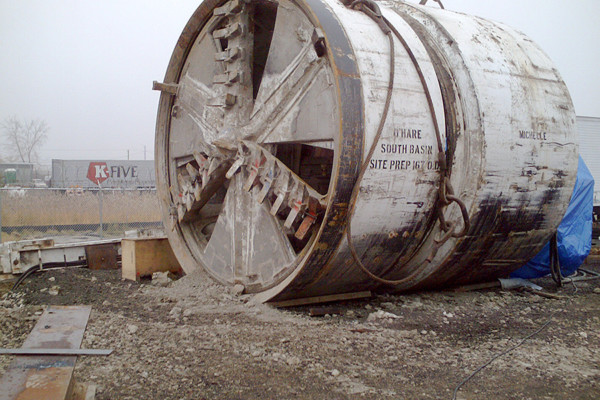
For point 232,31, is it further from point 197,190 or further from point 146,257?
point 146,257

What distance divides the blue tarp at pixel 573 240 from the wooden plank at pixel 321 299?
1919 millimetres

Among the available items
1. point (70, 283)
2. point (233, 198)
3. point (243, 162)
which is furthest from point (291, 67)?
point (70, 283)

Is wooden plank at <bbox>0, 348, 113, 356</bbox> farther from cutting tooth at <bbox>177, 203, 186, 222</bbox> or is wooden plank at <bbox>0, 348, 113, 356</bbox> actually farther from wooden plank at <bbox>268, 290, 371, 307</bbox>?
cutting tooth at <bbox>177, 203, 186, 222</bbox>

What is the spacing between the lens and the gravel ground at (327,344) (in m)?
3.30

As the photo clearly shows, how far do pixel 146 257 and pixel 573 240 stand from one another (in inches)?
183

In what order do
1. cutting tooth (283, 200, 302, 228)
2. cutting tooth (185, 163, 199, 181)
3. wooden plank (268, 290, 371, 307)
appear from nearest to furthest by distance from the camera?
cutting tooth (283, 200, 302, 228), wooden plank (268, 290, 371, 307), cutting tooth (185, 163, 199, 181)

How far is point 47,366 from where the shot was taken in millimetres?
2859

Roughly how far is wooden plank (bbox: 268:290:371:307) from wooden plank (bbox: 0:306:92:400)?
1598mm

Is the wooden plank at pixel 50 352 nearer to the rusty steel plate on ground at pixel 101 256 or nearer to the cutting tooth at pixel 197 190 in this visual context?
the cutting tooth at pixel 197 190

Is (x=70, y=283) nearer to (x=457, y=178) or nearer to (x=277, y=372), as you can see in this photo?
(x=277, y=372)

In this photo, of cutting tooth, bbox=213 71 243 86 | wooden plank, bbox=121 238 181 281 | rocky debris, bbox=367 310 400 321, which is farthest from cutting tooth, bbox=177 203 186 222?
rocky debris, bbox=367 310 400 321

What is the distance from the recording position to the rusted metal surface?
4.37 metres

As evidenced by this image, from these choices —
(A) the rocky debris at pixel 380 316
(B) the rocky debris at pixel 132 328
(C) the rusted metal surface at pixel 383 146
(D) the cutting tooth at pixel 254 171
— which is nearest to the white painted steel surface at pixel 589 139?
(C) the rusted metal surface at pixel 383 146

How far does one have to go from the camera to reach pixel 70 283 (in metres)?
6.02
